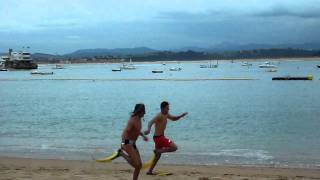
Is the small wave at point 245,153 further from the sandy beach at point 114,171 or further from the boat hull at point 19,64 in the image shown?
the boat hull at point 19,64

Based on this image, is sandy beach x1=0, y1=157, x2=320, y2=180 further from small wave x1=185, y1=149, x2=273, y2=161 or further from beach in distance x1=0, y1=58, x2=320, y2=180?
small wave x1=185, y1=149, x2=273, y2=161

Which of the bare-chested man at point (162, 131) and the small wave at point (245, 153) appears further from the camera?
the small wave at point (245, 153)

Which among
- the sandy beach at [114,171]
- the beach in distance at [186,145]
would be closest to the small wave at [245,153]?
the beach in distance at [186,145]

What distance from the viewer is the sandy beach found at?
1061 cm

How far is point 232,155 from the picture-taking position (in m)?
15.7

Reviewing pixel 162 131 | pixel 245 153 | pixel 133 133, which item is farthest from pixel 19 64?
pixel 133 133

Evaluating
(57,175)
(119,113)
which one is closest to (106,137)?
(57,175)

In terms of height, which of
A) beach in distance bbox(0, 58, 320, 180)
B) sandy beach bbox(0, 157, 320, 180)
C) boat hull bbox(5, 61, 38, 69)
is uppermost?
sandy beach bbox(0, 157, 320, 180)

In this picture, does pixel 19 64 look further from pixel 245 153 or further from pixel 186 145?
pixel 245 153

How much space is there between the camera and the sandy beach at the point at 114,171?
10.6 meters

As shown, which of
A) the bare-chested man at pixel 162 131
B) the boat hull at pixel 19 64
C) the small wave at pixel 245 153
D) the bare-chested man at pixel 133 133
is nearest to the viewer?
the bare-chested man at pixel 133 133

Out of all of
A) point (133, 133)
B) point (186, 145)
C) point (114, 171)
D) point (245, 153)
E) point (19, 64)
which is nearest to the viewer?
point (133, 133)

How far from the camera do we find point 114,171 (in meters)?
11.5

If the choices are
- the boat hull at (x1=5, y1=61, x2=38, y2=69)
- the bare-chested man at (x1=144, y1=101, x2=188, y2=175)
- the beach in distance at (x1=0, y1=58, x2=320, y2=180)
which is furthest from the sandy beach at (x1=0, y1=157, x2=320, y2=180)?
the boat hull at (x1=5, y1=61, x2=38, y2=69)
